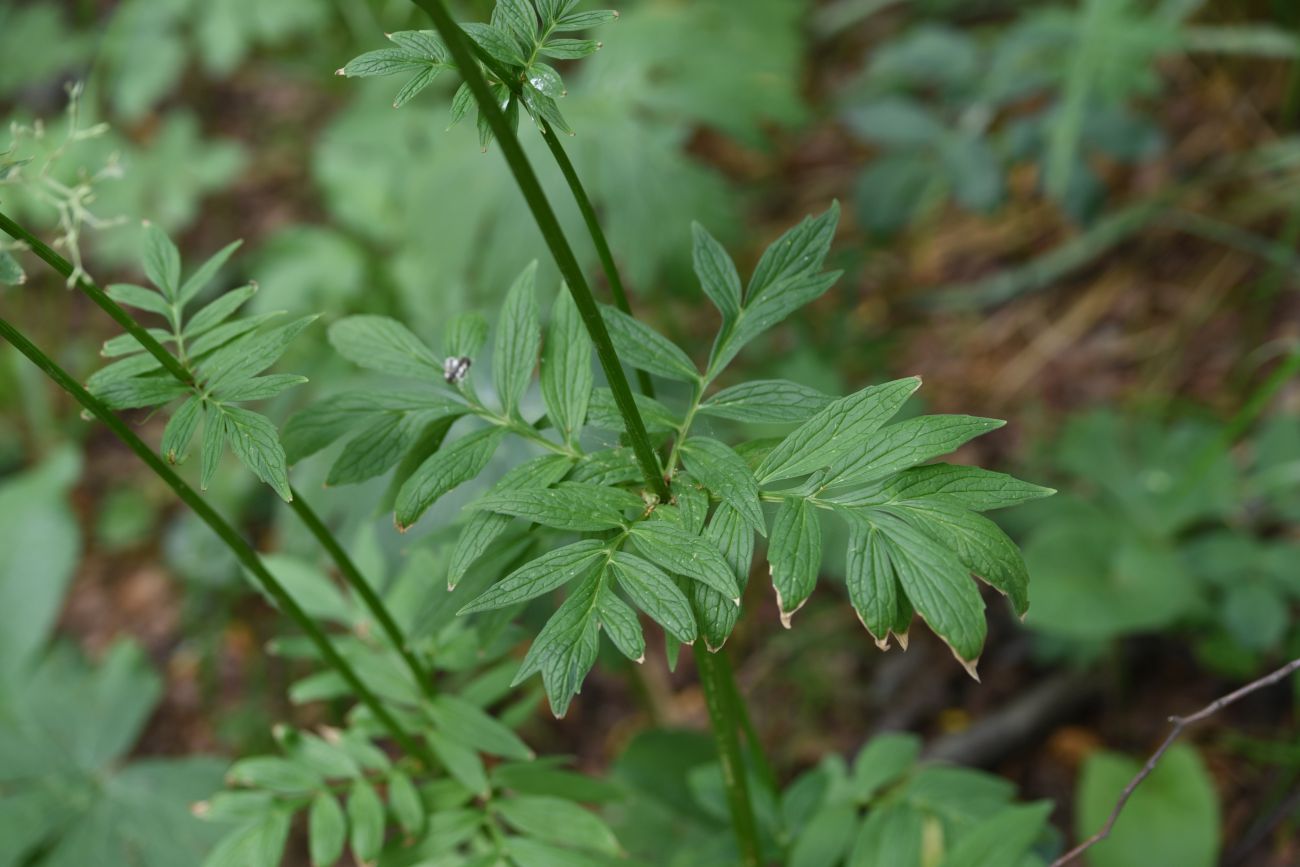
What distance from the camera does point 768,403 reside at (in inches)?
39.0

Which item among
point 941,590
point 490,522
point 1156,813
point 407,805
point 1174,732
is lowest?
point 1156,813

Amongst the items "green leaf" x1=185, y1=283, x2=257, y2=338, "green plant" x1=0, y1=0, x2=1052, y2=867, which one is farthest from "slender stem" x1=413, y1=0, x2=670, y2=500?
"green leaf" x1=185, y1=283, x2=257, y2=338

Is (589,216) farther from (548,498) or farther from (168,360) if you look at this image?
(168,360)

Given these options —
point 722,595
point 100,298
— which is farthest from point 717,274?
point 100,298

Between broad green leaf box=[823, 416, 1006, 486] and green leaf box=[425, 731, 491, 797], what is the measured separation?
20.7 inches

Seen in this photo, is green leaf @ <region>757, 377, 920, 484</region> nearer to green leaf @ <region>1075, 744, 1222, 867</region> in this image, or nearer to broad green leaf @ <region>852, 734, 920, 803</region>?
broad green leaf @ <region>852, 734, 920, 803</region>

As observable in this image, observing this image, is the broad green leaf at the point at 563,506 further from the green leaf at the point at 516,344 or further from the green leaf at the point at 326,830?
the green leaf at the point at 326,830

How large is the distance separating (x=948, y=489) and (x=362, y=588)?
611 mm

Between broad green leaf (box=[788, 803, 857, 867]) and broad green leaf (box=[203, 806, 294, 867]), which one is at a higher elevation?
broad green leaf (box=[203, 806, 294, 867])

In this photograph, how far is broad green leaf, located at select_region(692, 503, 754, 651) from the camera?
0.90 metres

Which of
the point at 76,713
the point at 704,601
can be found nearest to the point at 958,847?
the point at 704,601

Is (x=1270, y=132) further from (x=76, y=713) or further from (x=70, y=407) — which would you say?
(x=70, y=407)

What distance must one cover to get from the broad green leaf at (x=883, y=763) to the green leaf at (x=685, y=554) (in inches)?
23.9

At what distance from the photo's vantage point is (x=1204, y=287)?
2.72 metres
